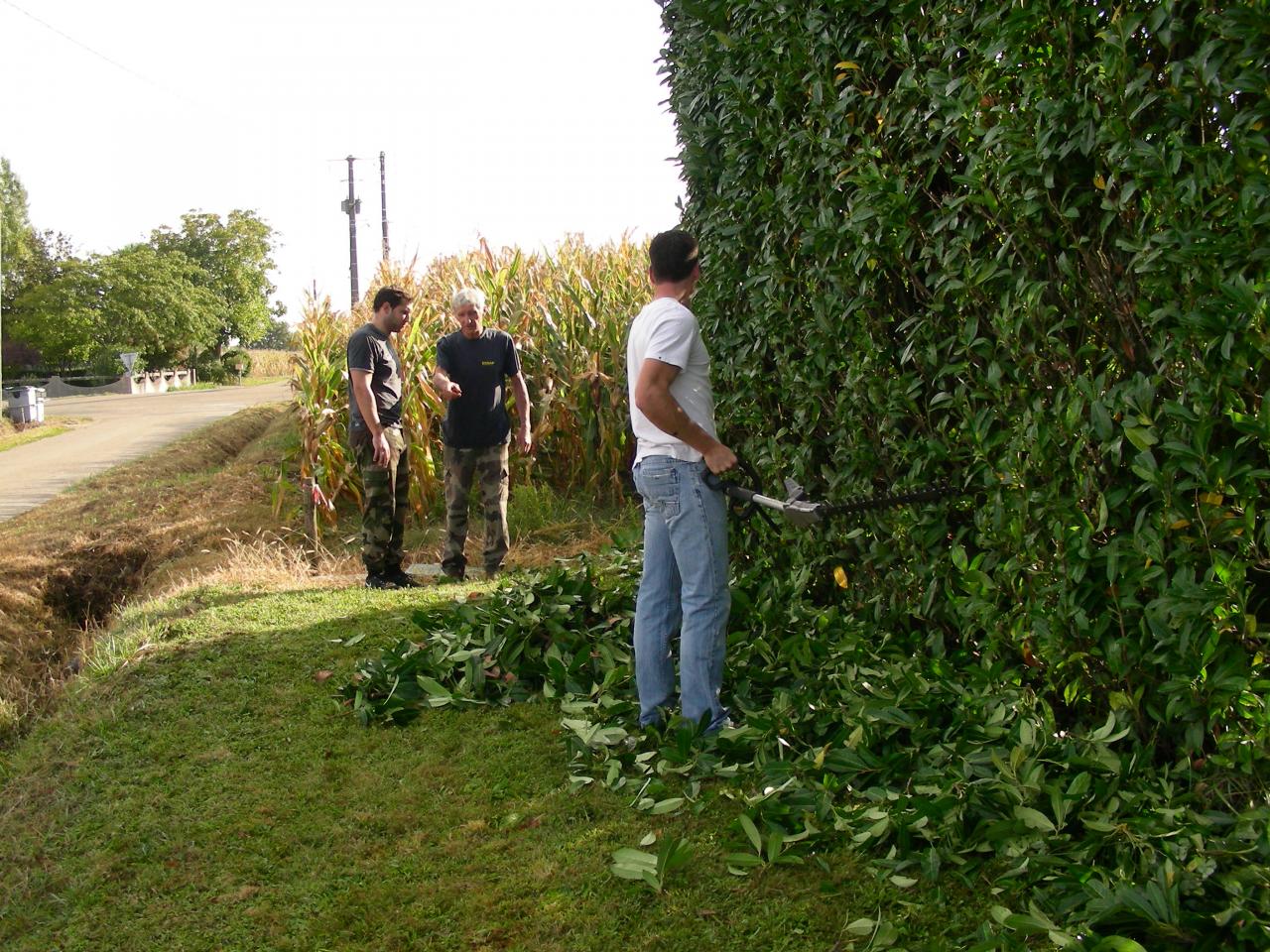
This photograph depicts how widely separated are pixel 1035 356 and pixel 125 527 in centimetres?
1194

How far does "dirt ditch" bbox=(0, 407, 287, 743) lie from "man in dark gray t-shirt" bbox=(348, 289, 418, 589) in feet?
7.16

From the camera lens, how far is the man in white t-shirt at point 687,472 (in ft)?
14.1

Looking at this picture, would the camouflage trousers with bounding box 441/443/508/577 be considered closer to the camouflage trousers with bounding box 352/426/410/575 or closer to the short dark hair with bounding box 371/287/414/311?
the camouflage trousers with bounding box 352/426/410/575

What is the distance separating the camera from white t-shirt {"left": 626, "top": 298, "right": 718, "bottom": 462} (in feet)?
13.9

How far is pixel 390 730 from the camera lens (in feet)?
17.4

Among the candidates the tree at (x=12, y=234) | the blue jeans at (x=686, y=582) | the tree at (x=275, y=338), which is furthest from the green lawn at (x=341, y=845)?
the tree at (x=275, y=338)

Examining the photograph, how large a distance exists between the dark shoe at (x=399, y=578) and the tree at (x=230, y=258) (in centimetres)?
7075

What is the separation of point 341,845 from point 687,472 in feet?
6.41

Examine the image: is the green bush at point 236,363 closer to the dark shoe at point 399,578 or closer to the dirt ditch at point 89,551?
the dirt ditch at point 89,551

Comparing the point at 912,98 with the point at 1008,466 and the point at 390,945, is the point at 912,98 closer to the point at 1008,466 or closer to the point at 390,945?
the point at 1008,466

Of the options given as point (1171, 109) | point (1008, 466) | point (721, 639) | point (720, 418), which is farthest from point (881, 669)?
point (1171, 109)

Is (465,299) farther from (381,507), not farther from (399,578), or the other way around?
(399,578)

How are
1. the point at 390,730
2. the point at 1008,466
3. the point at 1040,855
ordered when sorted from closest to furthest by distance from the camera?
the point at 1040,855
the point at 1008,466
the point at 390,730

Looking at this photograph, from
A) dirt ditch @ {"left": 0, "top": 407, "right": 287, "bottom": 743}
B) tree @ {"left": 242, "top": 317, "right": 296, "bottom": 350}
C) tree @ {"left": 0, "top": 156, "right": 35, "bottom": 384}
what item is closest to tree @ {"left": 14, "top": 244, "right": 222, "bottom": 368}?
tree @ {"left": 0, "top": 156, "right": 35, "bottom": 384}
